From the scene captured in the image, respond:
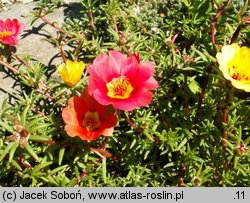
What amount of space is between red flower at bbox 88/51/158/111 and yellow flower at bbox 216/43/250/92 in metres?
0.35

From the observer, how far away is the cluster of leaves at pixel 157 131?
2337 mm

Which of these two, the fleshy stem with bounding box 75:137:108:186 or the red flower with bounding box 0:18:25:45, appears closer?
the fleshy stem with bounding box 75:137:108:186

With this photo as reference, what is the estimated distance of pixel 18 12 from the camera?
351 centimetres

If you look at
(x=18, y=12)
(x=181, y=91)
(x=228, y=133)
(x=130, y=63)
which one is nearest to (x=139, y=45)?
(x=181, y=91)

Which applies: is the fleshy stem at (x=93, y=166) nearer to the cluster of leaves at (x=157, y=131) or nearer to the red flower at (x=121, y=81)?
the cluster of leaves at (x=157, y=131)

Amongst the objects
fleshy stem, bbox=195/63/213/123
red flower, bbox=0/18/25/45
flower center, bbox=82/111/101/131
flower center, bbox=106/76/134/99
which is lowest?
flower center, bbox=82/111/101/131

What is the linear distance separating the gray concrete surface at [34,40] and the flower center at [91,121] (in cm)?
107

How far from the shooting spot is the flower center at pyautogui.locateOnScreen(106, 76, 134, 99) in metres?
2.10

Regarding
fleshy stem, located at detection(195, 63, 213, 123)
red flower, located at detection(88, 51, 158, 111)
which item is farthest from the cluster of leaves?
red flower, located at detection(88, 51, 158, 111)

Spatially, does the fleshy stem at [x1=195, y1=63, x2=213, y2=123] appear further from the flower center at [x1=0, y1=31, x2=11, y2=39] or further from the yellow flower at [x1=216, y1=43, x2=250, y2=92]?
the flower center at [x1=0, y1=31, x2=11, y2=39]

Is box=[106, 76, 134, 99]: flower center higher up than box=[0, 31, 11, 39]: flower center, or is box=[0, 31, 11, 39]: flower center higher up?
box=[0, 31, 11, 39]: flower center

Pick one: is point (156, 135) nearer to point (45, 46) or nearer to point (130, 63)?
point (130, 63)

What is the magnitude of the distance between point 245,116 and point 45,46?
68.4 inches

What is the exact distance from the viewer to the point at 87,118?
217 centimetres
